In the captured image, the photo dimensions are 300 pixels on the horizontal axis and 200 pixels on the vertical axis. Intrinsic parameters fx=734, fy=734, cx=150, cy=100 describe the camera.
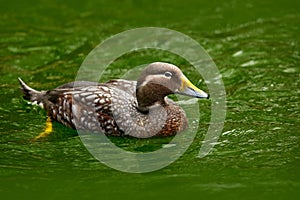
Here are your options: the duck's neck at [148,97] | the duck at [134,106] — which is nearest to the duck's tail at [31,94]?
the duck at [134,106]

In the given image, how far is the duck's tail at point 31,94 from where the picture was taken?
9.18 meters

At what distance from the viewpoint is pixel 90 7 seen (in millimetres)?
13070

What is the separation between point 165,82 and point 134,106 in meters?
0.63

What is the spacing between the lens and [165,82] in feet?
26.7

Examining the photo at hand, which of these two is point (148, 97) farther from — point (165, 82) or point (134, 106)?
point (165, 82)

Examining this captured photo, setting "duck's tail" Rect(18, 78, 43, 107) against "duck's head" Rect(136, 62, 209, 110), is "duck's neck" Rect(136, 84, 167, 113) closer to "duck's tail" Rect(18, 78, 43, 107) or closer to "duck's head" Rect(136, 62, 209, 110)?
"duck's head" Rect(136, 62, 209, 110)

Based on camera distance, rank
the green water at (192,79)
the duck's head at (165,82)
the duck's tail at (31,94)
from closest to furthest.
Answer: the green water at (192,79)
the duck's head at (165,82)
the duck's tail at (31,94)

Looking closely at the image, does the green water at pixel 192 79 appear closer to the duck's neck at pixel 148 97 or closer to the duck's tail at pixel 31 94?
the duck's tail at pixel 31 94

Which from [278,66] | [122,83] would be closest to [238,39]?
[278,66]

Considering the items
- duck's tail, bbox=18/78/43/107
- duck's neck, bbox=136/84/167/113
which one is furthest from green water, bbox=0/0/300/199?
duck's neck, bbox=136/84/167/113

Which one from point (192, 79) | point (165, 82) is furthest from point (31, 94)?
point (192, 79)

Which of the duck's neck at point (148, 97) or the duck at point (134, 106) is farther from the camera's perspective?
the duck's neck at point (148, 97)

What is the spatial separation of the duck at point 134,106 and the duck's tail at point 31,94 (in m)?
0.38

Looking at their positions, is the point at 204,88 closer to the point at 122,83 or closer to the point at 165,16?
the point at 122,83
